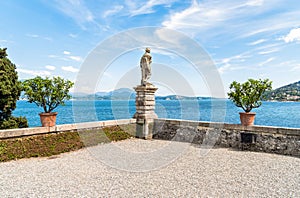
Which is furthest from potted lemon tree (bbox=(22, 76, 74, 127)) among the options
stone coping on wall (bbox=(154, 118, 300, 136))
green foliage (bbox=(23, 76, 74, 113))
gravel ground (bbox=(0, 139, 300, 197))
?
stone coping on wall (bbox=(154, 118, 300, 136))

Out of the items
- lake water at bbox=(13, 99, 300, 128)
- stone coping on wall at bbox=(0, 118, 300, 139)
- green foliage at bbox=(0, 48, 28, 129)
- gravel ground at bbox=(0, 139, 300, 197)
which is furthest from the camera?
lake water at bbox=(13, 99, 300, 128)

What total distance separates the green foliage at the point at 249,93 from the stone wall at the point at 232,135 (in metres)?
0.74

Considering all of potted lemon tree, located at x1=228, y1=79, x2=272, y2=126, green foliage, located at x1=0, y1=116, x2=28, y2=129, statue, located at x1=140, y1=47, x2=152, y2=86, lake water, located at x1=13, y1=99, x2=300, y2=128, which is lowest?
lake water, located at x1=13, y1=99, x2=300, y2=128

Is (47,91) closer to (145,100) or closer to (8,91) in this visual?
(8,91)

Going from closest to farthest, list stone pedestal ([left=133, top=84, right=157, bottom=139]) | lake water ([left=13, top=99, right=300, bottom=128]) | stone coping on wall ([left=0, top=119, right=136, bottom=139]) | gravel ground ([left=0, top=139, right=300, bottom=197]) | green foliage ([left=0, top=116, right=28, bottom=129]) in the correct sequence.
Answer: gravel ground ([left=0, top=139, right=300, bottom=197])
stone coping on wall ([left=0, top=119, right=136, bottom=139])
green foliage ([left=0, top=116, right=28, bottom=129])
stone pedestal ([left=133, top=84, right=157, bottom=139])
lake water ([left=13, top=99, right=300, bottom=128])

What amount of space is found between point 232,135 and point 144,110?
335 centimetres

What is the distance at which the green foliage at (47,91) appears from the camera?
6414mm

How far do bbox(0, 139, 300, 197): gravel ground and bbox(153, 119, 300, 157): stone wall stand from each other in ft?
1.46

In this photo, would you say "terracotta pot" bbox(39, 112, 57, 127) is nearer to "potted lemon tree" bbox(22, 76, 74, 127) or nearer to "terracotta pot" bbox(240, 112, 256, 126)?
"potted lemon tree" bbox(22, 76, 74, 127)

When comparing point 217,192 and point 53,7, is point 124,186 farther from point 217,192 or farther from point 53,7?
point 53,7

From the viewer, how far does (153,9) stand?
8977 mm

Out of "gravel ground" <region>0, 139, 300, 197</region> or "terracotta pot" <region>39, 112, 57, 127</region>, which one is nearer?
"gravel ground" <region>0, 139, 300, 197</region>

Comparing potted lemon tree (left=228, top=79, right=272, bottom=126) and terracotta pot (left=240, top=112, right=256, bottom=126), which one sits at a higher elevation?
potted lemon tree (left=228, top=79, right=272, bottom=126)

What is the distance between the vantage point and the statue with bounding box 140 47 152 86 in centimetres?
896
